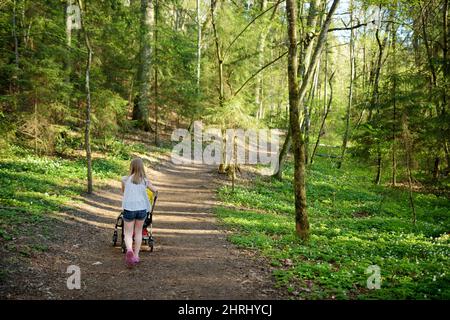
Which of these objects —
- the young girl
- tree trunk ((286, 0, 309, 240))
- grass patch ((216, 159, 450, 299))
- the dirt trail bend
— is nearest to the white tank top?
the young girl

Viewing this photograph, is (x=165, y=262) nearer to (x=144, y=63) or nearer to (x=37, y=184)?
(x=37, y=184)

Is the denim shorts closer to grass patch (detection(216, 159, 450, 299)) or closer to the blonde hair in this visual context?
the blonde hair

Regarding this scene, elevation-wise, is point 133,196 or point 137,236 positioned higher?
point 133,196

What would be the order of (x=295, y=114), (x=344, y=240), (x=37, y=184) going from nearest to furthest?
(x=295, y=114)
(x=344, y=240)
(x=37, y=184)

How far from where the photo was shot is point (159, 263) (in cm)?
756

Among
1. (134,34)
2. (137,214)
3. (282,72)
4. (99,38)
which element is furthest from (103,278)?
(282,72)

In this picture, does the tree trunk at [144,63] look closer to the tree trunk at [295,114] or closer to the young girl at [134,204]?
the tree trunk at [295,114]

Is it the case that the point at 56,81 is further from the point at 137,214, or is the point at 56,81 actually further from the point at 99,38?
the point at 137,214

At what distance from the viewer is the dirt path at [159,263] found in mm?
6062

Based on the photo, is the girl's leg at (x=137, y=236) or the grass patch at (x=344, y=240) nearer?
the grass patch at (x=344, y=240)

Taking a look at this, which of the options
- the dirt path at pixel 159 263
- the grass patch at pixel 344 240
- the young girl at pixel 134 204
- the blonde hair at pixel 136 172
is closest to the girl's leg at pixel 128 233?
the young girl at pixel 134 204

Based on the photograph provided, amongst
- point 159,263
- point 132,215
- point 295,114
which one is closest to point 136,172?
point 132,215

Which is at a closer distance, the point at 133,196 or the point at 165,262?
the point at 133,196

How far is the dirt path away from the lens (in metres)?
6.06
